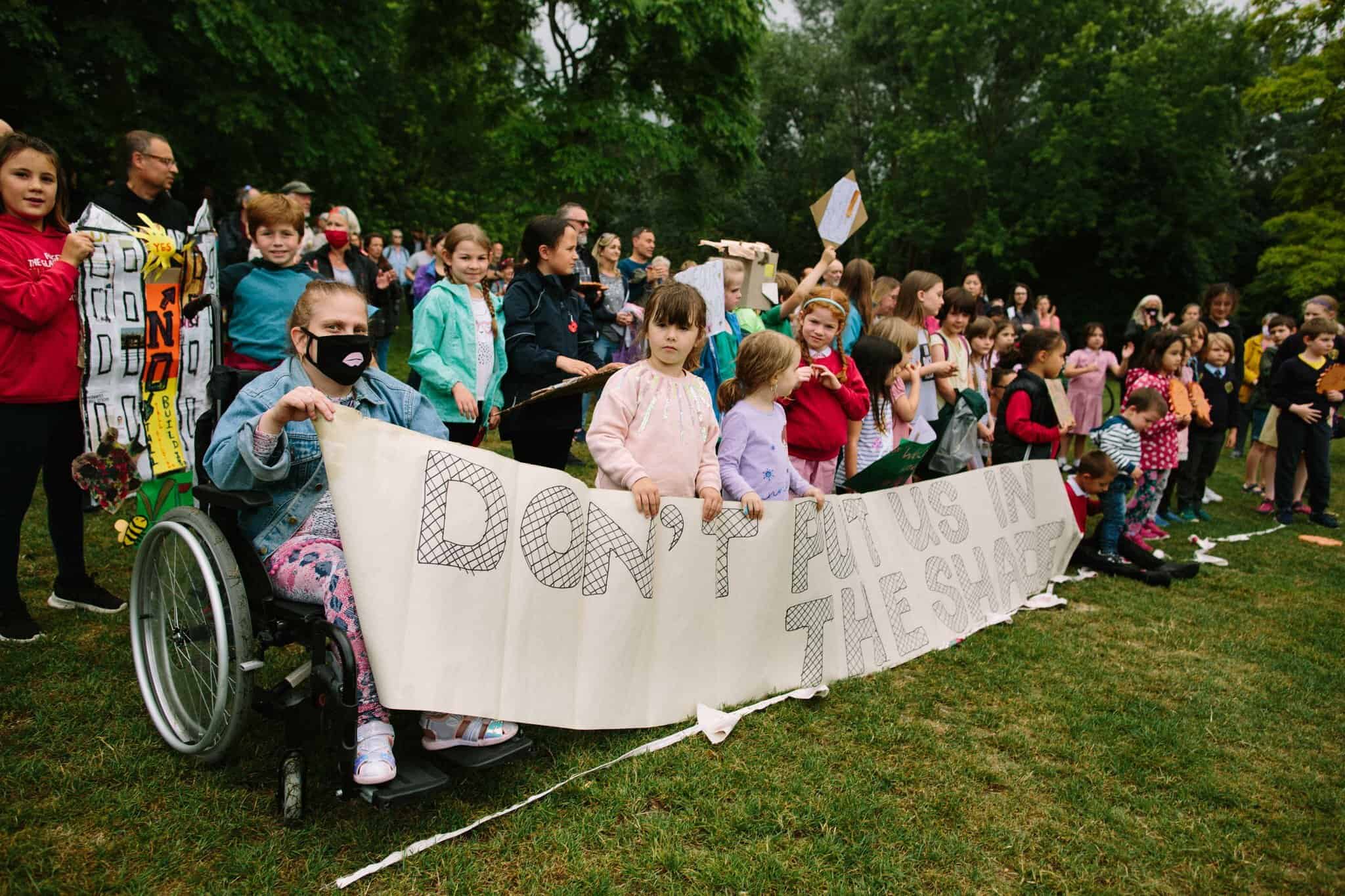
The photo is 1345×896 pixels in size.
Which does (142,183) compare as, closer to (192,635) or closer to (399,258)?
(192,635)

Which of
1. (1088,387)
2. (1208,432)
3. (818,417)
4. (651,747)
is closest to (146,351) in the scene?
(651,747)

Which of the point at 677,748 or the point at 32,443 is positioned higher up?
the point at 32,443

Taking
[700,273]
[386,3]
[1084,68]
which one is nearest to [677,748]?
[700,273]

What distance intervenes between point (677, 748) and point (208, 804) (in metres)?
1.57

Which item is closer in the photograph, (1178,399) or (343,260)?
(343,260)

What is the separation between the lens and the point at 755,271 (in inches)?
241

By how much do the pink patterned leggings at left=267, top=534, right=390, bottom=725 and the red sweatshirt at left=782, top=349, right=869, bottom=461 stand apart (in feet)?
8.58

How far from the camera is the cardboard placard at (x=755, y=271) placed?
5965 millimetres

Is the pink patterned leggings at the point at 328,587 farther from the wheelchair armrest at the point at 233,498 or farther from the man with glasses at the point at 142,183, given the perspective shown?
the man with glasses at the point at 142,183

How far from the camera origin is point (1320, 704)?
4176 millimetres

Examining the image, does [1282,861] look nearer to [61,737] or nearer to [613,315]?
[61,737]

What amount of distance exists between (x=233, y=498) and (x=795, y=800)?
2.10 meters

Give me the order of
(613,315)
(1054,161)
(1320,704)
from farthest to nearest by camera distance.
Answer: (1054,161), (613,315), (1320,704)

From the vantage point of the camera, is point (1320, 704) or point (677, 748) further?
point (1320, 704)
